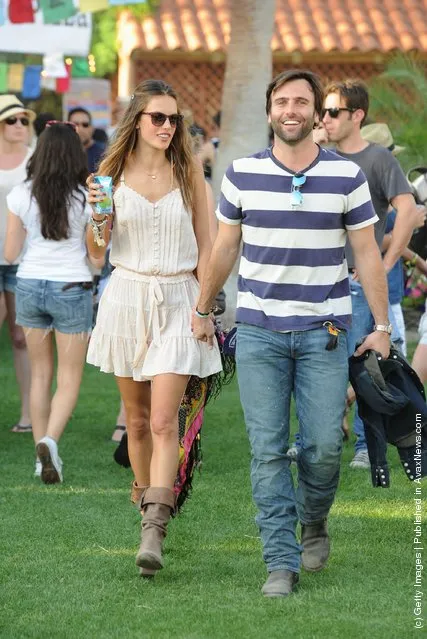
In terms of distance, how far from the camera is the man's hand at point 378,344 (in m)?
5.33

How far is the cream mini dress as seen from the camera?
5.79 m

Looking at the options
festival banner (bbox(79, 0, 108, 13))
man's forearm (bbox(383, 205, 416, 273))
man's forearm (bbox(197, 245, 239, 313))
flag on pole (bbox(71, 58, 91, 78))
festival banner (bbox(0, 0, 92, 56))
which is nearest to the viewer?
man's forearm (bbox(197, 245, 239, 313))

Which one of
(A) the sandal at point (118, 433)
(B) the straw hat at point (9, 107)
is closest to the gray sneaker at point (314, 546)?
(A) the sandal at point (118, 433)

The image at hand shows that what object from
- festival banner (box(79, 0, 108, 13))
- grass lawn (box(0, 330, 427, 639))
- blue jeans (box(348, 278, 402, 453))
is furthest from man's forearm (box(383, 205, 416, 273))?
festival banner (box(79, 0, 108, 13))

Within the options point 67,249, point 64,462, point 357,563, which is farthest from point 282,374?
point 64,462

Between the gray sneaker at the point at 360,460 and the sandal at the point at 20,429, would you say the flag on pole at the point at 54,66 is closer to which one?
the sandal at the point at 20,429

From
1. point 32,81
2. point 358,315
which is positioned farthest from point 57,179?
point 32,81

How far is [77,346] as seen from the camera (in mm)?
7891

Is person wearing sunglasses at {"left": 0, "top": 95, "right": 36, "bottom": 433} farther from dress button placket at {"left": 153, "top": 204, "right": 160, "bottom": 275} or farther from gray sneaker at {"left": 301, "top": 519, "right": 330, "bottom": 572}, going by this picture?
gray sneaker at {"left": 301, "top": 519, "right": 330, "bottom": 572}

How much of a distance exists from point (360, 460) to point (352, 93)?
2.15 metres

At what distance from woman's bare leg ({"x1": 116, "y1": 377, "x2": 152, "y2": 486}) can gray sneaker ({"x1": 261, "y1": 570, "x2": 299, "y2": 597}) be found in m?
1.13

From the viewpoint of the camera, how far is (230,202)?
17.2 feet

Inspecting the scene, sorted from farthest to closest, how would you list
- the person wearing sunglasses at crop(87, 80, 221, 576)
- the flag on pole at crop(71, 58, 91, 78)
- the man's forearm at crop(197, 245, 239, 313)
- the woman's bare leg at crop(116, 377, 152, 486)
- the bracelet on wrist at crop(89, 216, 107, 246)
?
the flag on pole at crop(71, 58, 91, 78)
the woman's bare leg at crop(116, 377, 152, 486)
the bracelet on wrist at crop(89, 216, 107, 246)
the person wearing sunglasses at crop(87, 80, 221, 576)
the man's forearm at crop(197, 245, 239, 313)

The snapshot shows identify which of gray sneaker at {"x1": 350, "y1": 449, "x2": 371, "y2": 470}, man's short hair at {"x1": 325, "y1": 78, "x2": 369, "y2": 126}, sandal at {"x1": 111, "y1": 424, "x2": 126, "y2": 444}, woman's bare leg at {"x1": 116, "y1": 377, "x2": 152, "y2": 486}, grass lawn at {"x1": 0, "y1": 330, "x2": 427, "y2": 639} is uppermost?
man's short hair at {"x1": 325, "y1": 78, "x2": 369, "y2": 126}
